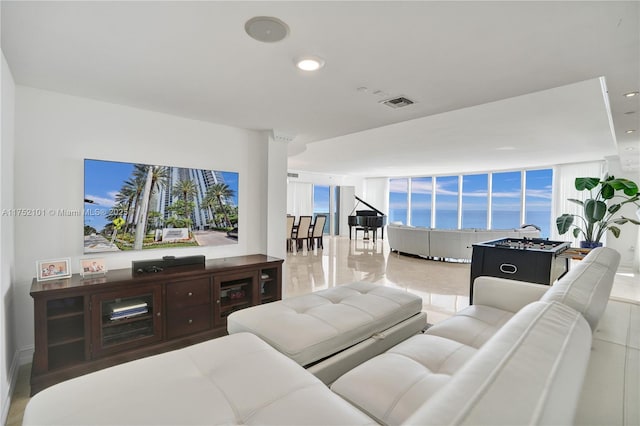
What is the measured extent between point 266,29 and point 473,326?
2175 millimetres

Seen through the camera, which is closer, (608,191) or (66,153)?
(66,153)

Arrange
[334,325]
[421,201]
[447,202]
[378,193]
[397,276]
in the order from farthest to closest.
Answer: [378,193] < [421,201] < [447,202] < [397,276] < [334,325]

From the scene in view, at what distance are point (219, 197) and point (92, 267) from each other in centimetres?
→ 137

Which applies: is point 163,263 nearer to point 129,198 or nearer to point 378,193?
point 129,198

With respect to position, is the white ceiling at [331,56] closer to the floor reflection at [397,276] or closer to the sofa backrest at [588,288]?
the sofa backrest at [588,288]

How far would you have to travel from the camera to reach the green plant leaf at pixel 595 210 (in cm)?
459

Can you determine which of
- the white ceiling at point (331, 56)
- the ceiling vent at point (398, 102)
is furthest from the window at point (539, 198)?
the ceiling vent at point (398, 102)

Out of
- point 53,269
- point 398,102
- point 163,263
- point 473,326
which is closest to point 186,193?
point 163,263

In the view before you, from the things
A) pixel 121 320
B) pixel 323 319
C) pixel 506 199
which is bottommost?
pixel 121 320

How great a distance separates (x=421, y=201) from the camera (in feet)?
38.8

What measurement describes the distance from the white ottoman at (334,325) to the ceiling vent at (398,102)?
1.69 meters

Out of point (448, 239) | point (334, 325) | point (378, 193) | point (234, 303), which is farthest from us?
point (378, 193)

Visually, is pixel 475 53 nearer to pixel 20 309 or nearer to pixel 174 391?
pixel 174 391

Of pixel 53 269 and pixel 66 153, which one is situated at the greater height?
pixel 66 153
